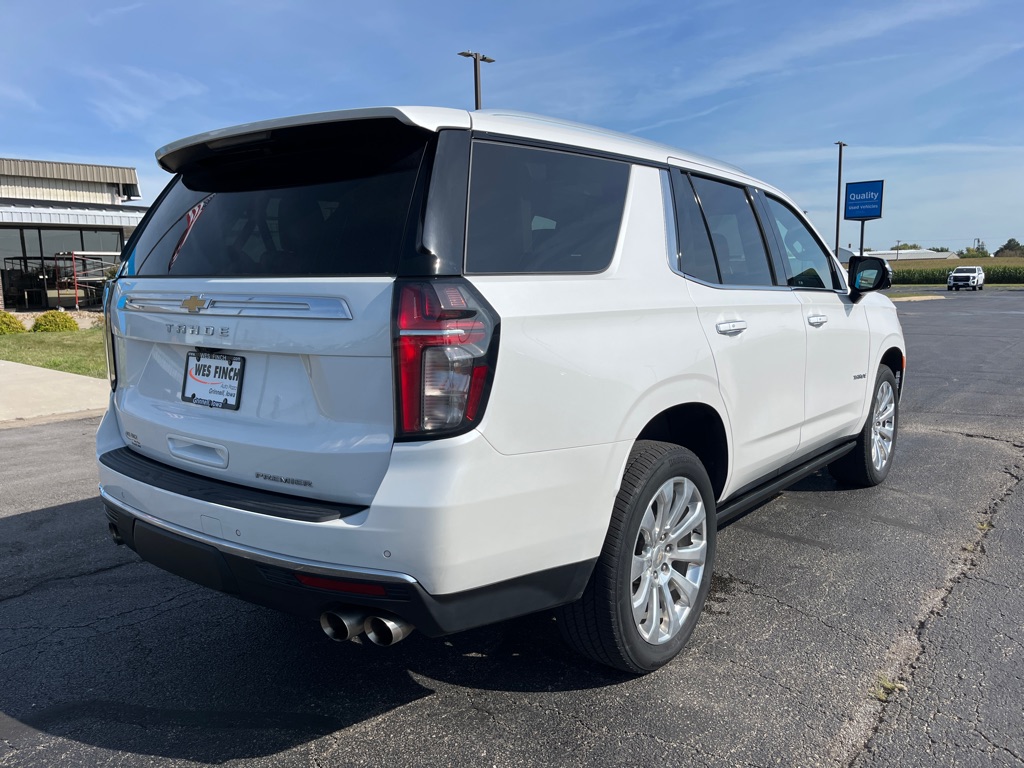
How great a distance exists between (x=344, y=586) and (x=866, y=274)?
3.77 m

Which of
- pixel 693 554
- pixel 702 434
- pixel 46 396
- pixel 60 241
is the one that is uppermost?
pixel 60 241

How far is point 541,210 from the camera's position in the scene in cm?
271

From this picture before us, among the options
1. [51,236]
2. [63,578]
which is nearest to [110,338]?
[63,578]

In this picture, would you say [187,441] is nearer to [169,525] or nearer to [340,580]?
[169,525]

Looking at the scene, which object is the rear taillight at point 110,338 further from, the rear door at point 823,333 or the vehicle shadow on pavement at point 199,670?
the rear door at point 823,333

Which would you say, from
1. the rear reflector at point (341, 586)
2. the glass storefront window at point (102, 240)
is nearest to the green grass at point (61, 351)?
the glass storefront window at point (102, 240)

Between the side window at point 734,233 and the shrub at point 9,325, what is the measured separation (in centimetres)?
1792

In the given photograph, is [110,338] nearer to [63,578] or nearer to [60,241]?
[63,578]

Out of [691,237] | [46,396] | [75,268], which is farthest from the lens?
[75,268]

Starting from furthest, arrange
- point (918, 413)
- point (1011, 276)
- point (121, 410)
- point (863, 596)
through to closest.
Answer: point (1011, 276)
point (918, 413)
point (863, 596)
point (121, 410)

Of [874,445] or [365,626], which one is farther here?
[874,445]

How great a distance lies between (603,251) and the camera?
286cm

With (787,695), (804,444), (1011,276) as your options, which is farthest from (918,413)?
(1011,276)

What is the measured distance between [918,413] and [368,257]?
291 inches
